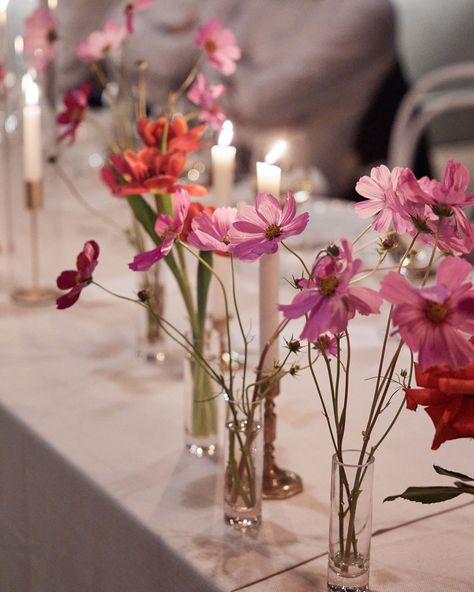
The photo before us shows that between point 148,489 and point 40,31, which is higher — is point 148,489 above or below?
below

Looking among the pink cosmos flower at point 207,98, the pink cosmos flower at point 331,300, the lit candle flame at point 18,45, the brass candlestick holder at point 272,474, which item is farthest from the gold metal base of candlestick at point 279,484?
the lit candle flame at point 18,45

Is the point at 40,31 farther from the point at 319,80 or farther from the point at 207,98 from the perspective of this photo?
the point at 319,80

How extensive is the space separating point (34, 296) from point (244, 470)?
0.79 metres

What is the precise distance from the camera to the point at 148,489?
3.06 ft

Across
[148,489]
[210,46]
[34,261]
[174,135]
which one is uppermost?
[210,46]

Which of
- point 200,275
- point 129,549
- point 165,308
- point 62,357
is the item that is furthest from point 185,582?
point 165,308

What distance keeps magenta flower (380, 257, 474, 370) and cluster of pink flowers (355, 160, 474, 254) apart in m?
0.08

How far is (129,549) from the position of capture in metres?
0.88

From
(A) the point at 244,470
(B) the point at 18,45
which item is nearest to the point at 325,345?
(A) the point at 244,470

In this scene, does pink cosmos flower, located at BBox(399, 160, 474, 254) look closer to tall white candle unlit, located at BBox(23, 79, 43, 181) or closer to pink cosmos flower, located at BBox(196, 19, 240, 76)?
pink cosmos flower, located at BBox(196, 19, 240, 76)

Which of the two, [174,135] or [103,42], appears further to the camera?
[103,42]

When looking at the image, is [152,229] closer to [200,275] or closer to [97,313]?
[200,275]

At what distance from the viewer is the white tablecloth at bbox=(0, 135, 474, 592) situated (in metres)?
0.81

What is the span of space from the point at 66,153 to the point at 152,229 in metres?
1.57
